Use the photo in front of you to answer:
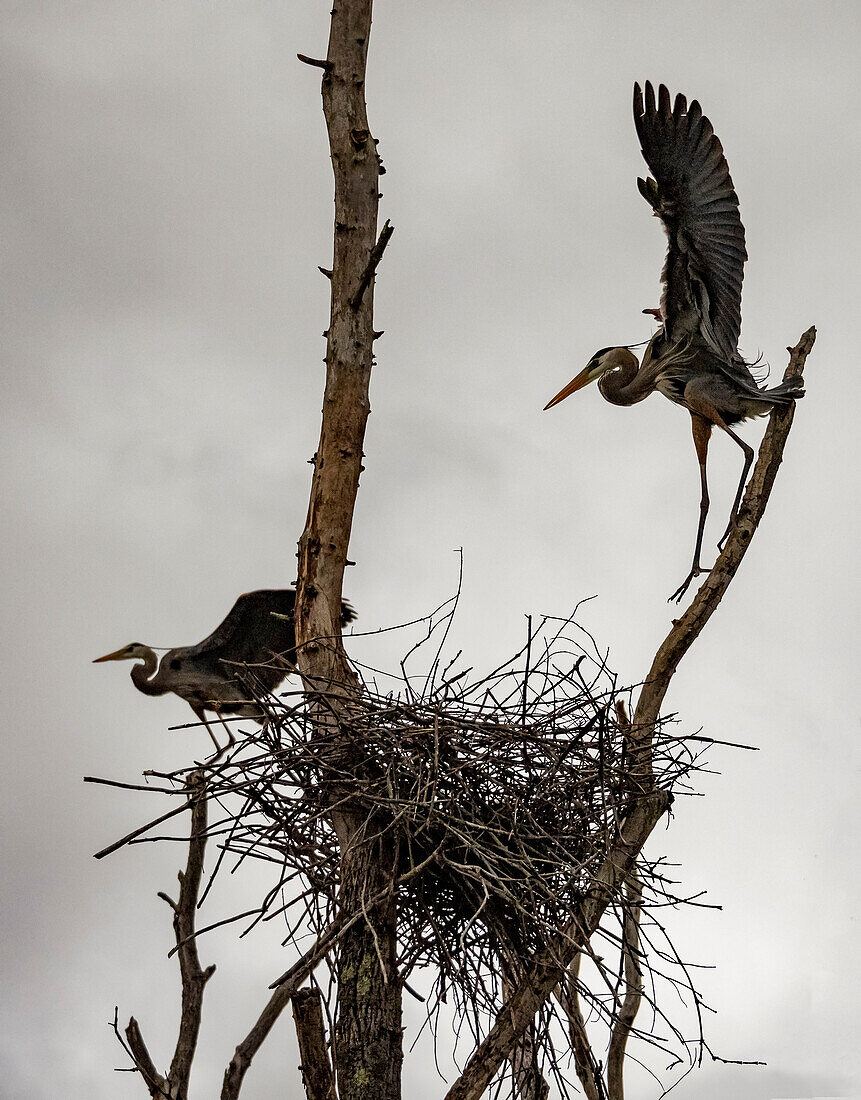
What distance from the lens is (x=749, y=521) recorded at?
88.5 inches

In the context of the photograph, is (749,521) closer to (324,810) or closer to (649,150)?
(649,150)

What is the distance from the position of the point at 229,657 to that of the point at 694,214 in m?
1.42

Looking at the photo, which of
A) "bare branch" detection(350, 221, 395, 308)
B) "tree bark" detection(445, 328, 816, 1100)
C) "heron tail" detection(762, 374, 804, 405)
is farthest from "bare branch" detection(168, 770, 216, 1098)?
"heron tail" detection(762, 374, 804, 405)

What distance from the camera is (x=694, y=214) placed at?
2.28m

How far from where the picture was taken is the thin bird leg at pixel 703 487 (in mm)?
2299

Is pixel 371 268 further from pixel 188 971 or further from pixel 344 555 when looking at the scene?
pixel 188 971

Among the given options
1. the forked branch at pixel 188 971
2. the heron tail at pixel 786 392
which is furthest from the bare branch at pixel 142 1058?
the heron tail at pixel 786 392

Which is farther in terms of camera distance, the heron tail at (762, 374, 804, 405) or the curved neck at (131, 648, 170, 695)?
the curved neck at (131, 648, 170, 695)

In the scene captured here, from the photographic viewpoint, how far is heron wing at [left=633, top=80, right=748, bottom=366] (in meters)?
2.26

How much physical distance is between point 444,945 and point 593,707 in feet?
1.38

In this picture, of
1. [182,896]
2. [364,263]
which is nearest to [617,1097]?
[182,896]

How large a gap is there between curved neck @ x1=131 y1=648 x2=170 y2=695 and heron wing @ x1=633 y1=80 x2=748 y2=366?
156cm

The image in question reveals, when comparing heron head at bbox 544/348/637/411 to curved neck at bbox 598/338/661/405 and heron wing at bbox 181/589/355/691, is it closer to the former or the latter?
curved neck at bbox 598/338/661/405

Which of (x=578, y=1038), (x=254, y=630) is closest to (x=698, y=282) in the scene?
(x=254, y=630)
